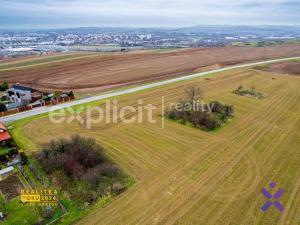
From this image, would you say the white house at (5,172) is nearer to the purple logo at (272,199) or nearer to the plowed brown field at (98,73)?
the purple logo at (272,199)

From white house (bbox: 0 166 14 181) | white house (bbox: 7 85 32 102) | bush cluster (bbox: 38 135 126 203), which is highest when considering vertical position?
white house (bbox: 7 85 32 102)

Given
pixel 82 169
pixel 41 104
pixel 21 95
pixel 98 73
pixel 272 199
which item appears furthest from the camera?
pixel 98 73

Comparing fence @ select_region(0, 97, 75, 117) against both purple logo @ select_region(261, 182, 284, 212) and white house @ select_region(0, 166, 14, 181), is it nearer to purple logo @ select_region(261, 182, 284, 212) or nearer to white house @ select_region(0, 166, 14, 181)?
white house @ select_region(0, 166, 14, 181)

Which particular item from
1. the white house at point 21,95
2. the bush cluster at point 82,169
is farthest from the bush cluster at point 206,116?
the white house at point 21,95

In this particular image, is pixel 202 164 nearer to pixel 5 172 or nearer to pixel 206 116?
pixel 206 116

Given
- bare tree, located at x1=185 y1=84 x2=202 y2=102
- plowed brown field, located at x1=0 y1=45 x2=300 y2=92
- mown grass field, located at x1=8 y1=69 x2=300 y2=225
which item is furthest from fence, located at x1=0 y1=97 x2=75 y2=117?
bare tree, located at x1=185 y1=84 x2=202 y2=102

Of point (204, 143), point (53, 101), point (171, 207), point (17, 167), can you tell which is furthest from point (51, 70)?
point (171, 207)

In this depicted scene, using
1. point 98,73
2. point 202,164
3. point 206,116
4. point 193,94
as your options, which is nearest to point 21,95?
point 98,73
